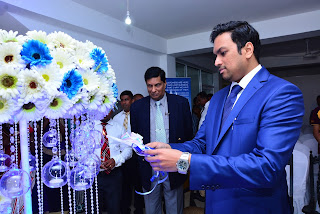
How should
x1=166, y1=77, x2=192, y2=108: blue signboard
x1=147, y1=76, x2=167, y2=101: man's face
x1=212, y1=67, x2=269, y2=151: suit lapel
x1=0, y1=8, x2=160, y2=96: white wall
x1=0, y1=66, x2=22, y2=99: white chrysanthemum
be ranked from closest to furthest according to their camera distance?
x1=0, y1=66, x2=22, y2=99: white chrysanthemum, x1=212, y1=67, x2=269, y2=151: suit lapel, x1=147, y1=76, x2=167, y2=101: man's face, x1=0, y1=8, x2=160, y2=96: white wall, x1=166, y1=77, x2=192, y2=108: blue signboard

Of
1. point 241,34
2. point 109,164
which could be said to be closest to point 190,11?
point 109,164

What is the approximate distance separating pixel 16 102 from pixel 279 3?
5320 millimetres

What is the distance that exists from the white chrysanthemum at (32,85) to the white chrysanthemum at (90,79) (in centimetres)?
18

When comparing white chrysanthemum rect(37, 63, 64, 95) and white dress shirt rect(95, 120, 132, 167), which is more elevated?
white chrysanthemum rect(37, 63, 64, 95)

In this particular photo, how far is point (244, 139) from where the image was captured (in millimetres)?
1322

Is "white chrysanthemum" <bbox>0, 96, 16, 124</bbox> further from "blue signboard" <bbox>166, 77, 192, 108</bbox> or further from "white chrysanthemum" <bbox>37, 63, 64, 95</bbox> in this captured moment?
"blue signboard" <bbox>166, 77, 192, 108</bbox>

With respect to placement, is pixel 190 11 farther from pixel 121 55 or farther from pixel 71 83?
pixel 71 83

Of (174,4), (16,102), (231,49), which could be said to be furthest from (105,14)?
(16,102)

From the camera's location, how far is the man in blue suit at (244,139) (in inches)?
46.4

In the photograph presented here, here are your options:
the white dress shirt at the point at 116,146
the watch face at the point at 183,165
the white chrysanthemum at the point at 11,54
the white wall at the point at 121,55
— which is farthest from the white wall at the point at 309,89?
the white chrysanthemum at the point at 11,54

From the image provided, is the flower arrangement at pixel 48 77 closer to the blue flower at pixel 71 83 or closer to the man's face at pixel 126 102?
the blue flower at pixel 71 83

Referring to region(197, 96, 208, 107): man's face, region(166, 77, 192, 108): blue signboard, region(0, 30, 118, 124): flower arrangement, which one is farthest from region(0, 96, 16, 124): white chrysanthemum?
region(166, 77, 192, 108): blue signboard

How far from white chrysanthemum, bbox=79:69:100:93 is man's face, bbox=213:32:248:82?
677 mm

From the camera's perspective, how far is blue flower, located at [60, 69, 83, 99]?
1081mm
